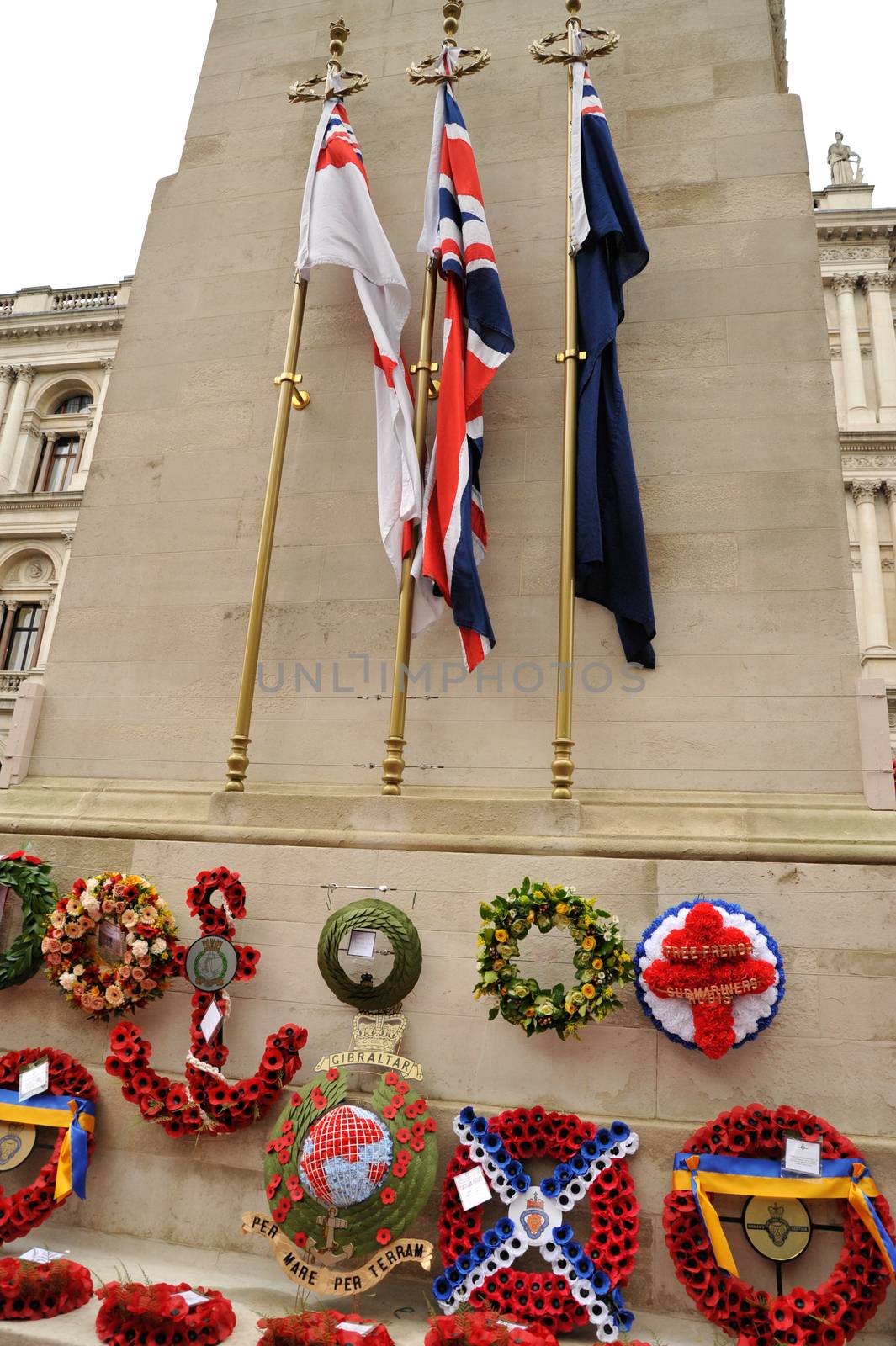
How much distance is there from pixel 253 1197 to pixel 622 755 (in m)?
3.33

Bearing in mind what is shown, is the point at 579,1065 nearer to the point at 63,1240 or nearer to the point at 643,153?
the point at 63,1240

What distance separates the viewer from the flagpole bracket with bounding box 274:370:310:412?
7.37 meters

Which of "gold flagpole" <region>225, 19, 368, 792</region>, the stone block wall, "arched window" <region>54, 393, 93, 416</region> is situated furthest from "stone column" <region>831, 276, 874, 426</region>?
"arched window" <region>54, 393, 93, 416</region>

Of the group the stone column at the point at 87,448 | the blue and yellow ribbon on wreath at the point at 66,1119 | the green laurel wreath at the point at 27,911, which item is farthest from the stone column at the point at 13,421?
the blue and yellow ribbon on wreath at the point at 66,1119

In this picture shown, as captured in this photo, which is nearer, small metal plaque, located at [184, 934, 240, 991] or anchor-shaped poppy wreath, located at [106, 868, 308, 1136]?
anchor-shaped poppy wreath, located at [106, 868, 308, 1136]

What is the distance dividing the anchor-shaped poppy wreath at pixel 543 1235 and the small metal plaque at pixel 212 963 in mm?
1476

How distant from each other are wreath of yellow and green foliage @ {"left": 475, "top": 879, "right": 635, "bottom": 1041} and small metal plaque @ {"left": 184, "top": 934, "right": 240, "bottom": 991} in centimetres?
140

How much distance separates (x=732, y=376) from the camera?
7.26 m

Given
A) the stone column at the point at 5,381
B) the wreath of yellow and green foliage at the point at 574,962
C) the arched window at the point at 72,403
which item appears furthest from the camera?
the arched window at the point at 72,403

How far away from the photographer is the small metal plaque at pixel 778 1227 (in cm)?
451

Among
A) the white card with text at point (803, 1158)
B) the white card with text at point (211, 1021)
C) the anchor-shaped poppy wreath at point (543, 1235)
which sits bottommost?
the anchor-shaped poppy wreath at point (543, 1235)

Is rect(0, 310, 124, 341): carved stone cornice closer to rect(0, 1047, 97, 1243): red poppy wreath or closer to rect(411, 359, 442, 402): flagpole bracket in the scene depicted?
rect(411, 359, 442, 402): flagpole bracket

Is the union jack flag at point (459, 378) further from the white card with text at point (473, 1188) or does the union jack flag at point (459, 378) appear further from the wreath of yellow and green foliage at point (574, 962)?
the white card with text at point (473, 1188)

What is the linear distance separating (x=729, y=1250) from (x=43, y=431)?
33081mm
